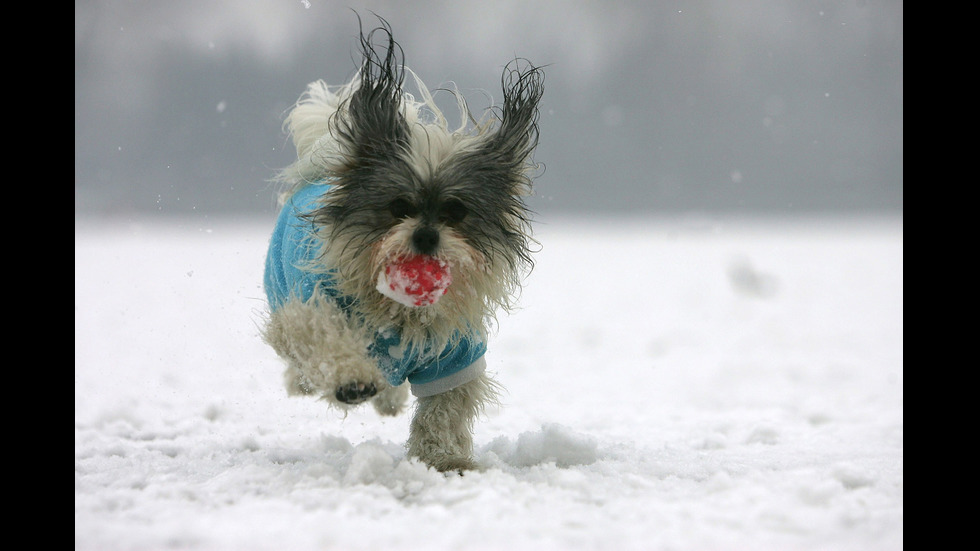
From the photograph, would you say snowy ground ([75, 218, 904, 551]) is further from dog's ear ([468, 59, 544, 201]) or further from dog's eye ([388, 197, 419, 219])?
dog's ear ([468, 59, 544, 201])

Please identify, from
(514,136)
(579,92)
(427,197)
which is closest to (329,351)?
(427,197)

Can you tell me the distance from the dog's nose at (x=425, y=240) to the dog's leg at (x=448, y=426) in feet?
2.35

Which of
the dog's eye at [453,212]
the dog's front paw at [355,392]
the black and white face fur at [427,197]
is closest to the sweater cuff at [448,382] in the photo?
the black and white face fur at [427,197]

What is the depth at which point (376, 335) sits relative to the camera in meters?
2.66

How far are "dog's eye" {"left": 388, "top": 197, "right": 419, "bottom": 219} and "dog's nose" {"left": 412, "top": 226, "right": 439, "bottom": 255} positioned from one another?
11 cm

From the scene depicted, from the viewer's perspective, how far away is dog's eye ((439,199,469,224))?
2.50 metres

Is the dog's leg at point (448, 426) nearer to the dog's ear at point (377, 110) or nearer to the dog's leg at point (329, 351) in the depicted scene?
the dog's leg at point (329, 351)

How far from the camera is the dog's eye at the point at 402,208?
2.48 metres

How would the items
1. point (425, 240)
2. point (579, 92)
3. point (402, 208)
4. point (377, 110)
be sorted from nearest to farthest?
1. point (425, 240)
2. point (402, 208)
3. point (377, 110)
4. point (579, 92)

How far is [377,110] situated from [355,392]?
3.12 feet

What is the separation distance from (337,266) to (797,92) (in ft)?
44.6

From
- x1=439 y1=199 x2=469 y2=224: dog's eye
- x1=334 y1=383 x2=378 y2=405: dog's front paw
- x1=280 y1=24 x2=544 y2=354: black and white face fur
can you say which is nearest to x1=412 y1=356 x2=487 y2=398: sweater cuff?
x1=280 y1=24 x2=544 y2=354: black and white face fur

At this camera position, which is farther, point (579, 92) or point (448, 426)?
point (579, 92)

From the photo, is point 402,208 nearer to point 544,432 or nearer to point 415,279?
point 415,279
